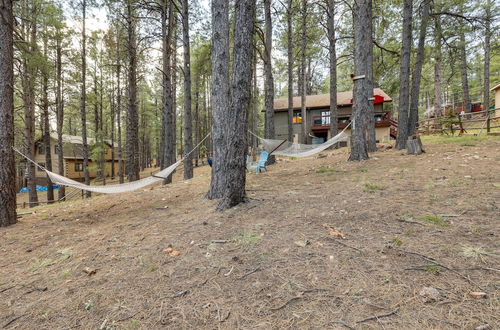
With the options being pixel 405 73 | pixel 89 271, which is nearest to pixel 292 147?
pixel 405 73

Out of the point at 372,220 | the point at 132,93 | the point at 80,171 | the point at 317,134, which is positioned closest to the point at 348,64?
the point at 317,134

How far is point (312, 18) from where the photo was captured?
8.63 m

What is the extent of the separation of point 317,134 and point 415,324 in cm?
1571

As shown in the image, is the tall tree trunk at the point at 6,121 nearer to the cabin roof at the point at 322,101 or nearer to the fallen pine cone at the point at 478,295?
the fallen pine cone at the point at 478,295

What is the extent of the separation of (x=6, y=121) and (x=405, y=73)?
28.1ft

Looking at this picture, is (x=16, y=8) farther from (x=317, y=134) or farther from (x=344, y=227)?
(x=317, y=134)

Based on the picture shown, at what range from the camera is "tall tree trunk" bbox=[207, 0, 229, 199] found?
3.24 m

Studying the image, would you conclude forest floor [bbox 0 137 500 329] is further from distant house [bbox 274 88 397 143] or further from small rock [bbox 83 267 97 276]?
distant house [bbox 274 88 397 143]

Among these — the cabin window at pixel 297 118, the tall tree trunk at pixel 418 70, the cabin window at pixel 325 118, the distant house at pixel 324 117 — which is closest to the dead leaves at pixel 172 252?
the tall tree trunk at pixel 418 70

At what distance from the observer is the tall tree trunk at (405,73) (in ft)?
20.4

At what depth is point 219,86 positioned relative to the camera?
11.0 feet

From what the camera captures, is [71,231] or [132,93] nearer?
[71,231]

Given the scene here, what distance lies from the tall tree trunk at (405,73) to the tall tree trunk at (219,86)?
5523mm

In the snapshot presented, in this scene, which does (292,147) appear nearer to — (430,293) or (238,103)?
(238,103)
